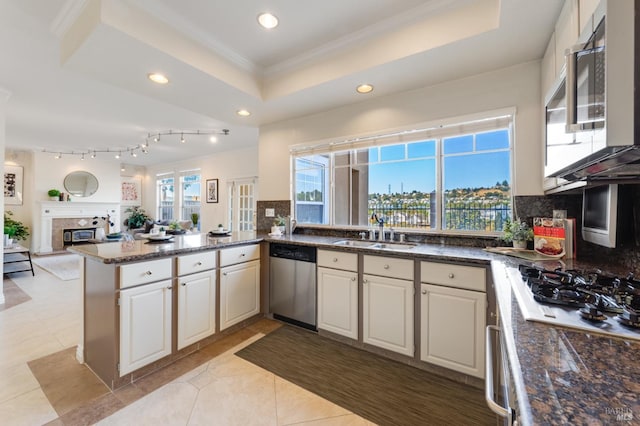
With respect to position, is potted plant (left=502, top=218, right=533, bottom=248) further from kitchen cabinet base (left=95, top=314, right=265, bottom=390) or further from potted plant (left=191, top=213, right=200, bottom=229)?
potted plant (left=191, top=213, right=200, bottom=229)

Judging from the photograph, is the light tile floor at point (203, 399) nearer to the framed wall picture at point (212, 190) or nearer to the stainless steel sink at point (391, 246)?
the stainless steel sink at point (391, 246)

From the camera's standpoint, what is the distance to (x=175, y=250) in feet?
7.09

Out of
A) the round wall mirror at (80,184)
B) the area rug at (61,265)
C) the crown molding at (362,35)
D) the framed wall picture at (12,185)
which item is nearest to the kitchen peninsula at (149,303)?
the crown molding at (362,35)

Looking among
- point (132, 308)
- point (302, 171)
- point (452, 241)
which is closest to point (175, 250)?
point (132, 308)

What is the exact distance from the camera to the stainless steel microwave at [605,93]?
0.70 metres

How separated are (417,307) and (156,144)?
6.59m

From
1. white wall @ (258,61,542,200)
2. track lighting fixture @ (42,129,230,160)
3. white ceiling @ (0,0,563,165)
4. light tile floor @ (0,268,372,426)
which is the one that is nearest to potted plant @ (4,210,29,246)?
track lighting fixture @ (42,129,230,160)

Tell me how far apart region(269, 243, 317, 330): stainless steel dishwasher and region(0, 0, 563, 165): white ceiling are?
1.64 m

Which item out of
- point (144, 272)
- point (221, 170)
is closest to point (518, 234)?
point (144, 272)

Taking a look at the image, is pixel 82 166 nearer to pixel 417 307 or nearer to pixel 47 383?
pixel 47 383

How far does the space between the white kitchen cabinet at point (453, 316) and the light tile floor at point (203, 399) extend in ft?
2.53

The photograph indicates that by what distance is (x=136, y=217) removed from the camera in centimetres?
899

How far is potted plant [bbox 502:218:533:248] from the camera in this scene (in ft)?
6.93

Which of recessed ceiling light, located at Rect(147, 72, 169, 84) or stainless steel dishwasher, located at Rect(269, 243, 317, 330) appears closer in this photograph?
recessed ceiling light, located at Rect(147, 72, 169, 84)
